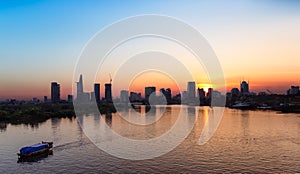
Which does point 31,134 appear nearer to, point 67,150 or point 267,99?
point 67,150

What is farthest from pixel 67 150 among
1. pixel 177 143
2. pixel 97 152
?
pixel 177 143

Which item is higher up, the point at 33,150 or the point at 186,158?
the point at 33,150

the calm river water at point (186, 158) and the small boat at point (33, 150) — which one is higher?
the small boat at point (33, 150)

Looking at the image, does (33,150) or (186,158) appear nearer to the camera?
(186,158)

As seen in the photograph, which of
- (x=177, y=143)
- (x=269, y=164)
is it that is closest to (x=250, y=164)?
(x=269, y=164)

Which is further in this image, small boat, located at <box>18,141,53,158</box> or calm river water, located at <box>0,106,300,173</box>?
small boat, located at <box>18,141,53,158</box>

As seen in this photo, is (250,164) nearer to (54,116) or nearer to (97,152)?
(97,152)

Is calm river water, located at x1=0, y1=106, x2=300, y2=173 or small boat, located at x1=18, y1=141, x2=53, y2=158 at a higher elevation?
small boat, located at x1=18, y1=141, x2=53, y2=158

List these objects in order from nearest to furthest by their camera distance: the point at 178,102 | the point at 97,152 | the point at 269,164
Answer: the point at 269,164 → the point at 97,152 → the point at 178,102

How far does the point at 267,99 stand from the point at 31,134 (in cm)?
10777

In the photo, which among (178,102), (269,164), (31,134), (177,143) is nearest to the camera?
(269,164)

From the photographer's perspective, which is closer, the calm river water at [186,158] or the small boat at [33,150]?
the calm river water at [186,158]

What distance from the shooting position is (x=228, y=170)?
62.5 ft

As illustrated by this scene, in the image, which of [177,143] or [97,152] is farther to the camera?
[177,143]
